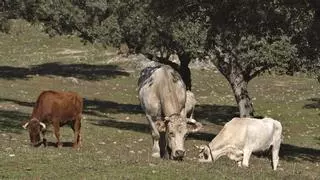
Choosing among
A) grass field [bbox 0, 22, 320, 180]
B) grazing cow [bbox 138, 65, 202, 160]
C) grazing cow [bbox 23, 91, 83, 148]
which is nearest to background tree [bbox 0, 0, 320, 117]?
grazing cow [bbox 138, 65, 202, 160]

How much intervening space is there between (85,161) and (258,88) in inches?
1978

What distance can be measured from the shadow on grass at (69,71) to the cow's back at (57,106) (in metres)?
36.9

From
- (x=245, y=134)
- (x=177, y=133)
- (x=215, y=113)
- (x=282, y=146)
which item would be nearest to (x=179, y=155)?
(x=177, y=133)

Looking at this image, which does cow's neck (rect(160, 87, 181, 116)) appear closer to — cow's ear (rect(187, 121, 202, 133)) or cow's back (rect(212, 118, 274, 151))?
cow's ear (rect(187, 121, 202, 133))

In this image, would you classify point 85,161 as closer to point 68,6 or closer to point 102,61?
point 68,6

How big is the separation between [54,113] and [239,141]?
716 cm

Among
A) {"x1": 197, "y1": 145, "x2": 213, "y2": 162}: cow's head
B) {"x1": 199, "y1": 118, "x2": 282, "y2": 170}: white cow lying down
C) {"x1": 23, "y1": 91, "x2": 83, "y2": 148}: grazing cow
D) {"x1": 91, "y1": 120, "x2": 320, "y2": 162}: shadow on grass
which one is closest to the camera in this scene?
{"x1": 197, "y1": 145, "x2": 213, "y2": 162}: cow's head

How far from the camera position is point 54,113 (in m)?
23.7

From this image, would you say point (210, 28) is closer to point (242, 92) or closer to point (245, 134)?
point (245, 134)

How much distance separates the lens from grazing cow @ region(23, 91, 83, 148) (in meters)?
22.0

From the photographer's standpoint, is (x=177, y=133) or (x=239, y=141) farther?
(x=239, y=141)

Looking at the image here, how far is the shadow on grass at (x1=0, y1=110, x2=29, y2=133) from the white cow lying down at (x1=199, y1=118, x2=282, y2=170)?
11.7 meters

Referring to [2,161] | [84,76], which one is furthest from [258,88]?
[2,161]

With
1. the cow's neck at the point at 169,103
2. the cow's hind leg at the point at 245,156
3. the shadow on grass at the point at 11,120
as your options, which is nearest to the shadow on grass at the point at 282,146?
the shadow on grass at the point at 11,120
